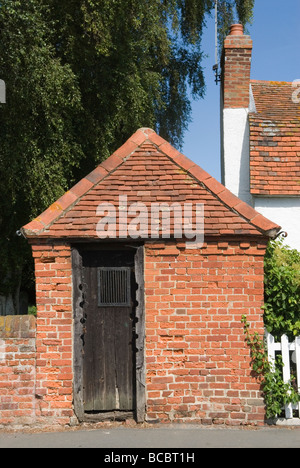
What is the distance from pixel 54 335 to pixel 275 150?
260 inches

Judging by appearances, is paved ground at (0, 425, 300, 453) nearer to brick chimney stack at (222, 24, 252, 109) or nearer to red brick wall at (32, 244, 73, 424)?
red brick wall at (32, 244, 73, 424)

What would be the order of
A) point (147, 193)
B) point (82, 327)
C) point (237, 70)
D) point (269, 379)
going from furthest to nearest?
1. point (237, 70)
2. point (147, 193)
3. point (82, 327)
4. point (269, 379)

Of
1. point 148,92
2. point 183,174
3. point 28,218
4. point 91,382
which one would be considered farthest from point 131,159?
point 148,92

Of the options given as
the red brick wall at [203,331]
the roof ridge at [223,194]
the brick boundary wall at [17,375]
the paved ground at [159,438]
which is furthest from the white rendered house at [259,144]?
the brick boundary wall at [17,375]

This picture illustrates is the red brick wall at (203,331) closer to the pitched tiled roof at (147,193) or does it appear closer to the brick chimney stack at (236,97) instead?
the pitched tiled roof at (147,193)

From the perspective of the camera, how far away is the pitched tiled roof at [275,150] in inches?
423

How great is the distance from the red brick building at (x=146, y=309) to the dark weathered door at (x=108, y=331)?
1cm

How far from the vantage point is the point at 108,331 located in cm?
708

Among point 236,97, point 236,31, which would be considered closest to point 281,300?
point 236,97

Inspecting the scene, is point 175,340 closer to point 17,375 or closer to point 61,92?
point 17,375

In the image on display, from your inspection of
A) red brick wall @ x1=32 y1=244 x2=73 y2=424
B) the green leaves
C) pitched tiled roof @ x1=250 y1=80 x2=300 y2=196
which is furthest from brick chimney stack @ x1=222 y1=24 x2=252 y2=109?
red brick wall @ x1=32 y1=244 x2=73 y2=424

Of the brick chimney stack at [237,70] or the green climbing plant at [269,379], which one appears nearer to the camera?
the green climbing plant at [269,379]

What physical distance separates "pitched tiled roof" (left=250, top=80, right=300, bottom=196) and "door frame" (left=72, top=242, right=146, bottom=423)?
447 centimetres

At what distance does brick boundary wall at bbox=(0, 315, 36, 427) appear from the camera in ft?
22.5
